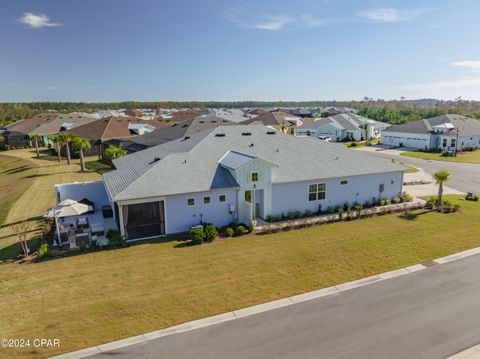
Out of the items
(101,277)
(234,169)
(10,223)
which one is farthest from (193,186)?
(10,223)

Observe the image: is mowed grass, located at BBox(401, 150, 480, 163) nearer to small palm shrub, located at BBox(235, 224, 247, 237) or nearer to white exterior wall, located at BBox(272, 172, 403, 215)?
white exterior wall, located at BBox(272, 172, 403, 215)

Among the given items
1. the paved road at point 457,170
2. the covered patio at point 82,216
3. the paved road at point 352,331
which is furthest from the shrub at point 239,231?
the paved road at point 457,170

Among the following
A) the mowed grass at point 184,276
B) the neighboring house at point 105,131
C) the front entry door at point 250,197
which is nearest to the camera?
the mowed grass at point 184,276

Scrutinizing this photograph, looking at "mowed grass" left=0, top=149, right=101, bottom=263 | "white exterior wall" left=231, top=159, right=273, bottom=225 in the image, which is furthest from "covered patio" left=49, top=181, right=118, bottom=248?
"white exterior wall" left=231, top=159, right=273, bottom=225

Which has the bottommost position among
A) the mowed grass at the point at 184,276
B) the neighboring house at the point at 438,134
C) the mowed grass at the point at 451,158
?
the mowed grass at the point at 184,276

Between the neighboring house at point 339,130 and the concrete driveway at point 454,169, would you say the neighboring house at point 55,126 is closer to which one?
the neighboring house at point 339,130
